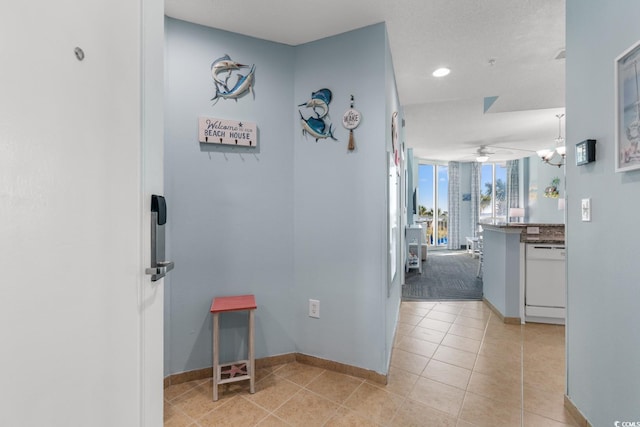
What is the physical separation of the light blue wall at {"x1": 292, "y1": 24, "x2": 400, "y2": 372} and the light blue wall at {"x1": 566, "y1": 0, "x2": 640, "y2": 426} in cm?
105

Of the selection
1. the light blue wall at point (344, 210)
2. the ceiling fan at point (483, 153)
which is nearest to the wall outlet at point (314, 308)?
the light blue wall at point (344, 210)

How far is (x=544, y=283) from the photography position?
3.03m

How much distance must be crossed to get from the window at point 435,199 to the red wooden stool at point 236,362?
312 inches

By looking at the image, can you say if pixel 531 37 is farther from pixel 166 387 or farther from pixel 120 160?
pixel 166 387

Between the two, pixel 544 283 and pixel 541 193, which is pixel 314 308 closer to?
pixel 544 283

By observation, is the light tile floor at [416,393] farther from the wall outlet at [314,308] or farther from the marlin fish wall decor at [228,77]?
the marlin fish wall decor at [228,77]

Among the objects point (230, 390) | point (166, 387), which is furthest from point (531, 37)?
point (166, 387)

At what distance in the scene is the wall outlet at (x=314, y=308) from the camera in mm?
2207

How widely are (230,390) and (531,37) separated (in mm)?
3341

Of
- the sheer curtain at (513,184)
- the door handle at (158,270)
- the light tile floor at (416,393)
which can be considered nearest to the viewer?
the door handle at (158,270)

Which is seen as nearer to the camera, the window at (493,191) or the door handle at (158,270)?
the door handle at (158,270)

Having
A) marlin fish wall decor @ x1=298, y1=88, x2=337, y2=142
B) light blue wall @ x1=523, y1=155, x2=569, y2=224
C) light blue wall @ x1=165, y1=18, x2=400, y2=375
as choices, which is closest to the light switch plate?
light blue wall @ x1=165, y1=18, x2=400, y2=375

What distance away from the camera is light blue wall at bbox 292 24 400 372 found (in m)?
2.03

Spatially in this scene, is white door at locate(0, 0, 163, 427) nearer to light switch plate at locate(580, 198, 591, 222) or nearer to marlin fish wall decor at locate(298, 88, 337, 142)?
marlin fish wall decor at locate(298, 88, 337, 142)
